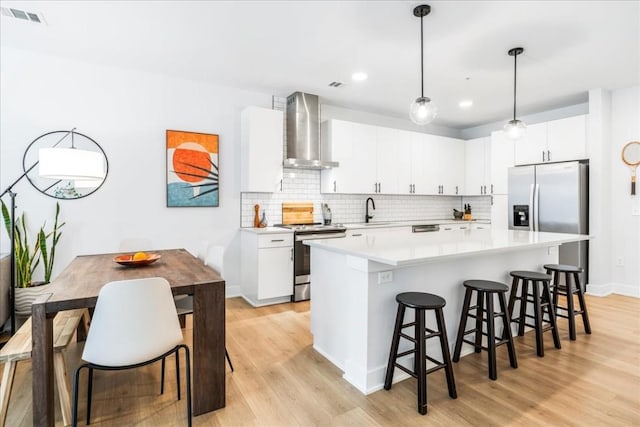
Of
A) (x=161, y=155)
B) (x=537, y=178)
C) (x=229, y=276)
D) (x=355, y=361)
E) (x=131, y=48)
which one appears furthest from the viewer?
(x=537, y=178)

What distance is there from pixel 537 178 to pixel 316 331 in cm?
408

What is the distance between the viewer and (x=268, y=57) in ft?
11.5

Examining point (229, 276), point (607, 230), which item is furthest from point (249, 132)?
point (607, 230)

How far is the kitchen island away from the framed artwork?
2.09 m

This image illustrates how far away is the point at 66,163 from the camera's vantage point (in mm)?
2365

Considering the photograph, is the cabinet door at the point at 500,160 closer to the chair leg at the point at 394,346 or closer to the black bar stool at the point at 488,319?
the black bar stool at the point at 488,319

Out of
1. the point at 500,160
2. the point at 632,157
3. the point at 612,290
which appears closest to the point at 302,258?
the point at 500,160

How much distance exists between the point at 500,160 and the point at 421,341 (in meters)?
4.58

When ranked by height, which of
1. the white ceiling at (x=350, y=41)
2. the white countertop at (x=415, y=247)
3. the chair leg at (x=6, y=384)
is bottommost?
the chair leg at (x=6, y=384)

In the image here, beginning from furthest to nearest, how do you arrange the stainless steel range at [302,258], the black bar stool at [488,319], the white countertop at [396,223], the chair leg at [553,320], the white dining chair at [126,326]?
1. the white countertop at [396,223]
2. the stainless steel range at [302,258]
3. the chair leg at [553,320]
4. the black bar stool at [488,319]
5. the white dining chair at [126,326]

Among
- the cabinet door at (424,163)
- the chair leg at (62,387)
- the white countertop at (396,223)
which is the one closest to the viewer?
the chair leg at (62,387)

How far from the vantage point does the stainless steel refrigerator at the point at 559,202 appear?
4539mm

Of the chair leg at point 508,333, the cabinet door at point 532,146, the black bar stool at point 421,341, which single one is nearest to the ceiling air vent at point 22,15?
the black bar stool at point 421,341

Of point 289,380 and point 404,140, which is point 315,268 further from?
point 404,140
